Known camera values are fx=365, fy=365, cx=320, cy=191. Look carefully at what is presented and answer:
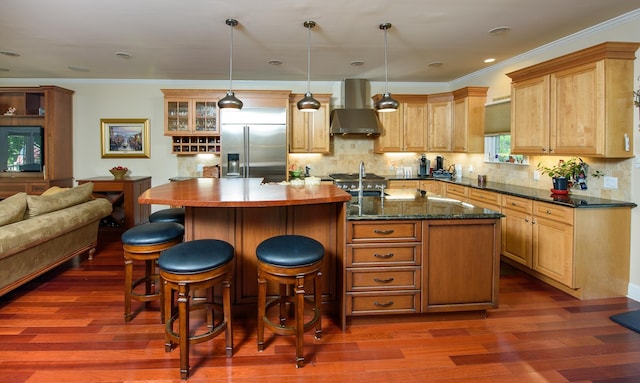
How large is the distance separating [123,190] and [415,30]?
4.81 meters

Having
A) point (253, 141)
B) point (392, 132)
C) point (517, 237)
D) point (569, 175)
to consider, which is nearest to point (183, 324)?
point (517, 237)

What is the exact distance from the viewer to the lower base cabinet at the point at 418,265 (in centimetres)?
272

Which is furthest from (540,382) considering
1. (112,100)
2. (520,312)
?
(112,100)

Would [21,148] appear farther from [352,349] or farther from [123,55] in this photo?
[352,349]

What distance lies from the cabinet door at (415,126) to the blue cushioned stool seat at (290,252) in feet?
14.1

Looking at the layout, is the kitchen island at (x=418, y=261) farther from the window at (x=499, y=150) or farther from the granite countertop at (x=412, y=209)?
the window at (x=499, y=150)

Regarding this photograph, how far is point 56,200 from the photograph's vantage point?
378 centimetres

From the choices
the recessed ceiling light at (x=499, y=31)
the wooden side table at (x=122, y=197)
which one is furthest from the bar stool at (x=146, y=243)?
the recessed ceiling light at (x=499, y=31)

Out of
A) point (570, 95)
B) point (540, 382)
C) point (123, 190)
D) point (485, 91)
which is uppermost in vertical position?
point (485, 91)

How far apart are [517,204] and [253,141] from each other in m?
3.86

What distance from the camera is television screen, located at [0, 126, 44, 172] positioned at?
5844 millimetres

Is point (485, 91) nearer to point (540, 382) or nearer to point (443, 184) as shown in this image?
point (443, 184)

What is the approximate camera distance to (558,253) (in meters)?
3.50

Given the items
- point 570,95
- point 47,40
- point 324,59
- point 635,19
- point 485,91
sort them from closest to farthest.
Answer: point 635,19 < point 570,95 < point 47,40 < point 324,59 < point 485,91
